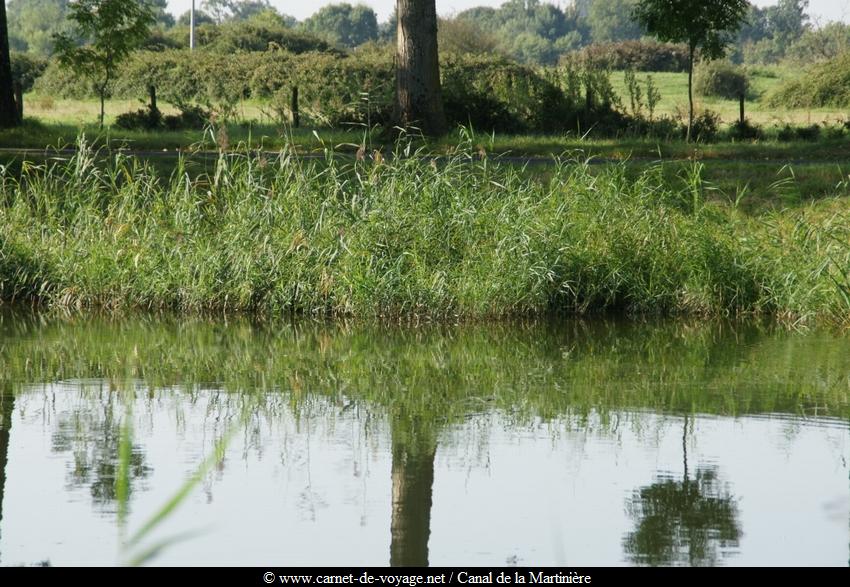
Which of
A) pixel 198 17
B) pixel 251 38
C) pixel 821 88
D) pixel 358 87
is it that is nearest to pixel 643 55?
pixel 251 38

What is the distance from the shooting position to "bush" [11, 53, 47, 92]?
4897 centimetres

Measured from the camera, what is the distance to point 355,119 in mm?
26297

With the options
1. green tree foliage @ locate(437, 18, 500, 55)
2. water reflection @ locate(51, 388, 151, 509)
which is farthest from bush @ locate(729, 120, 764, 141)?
green tree foliage @ locate(437, 18, 500, 55)

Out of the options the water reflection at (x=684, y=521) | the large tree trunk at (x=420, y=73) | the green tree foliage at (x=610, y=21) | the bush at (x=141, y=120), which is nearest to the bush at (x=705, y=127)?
the large tree trunk at (x=420, y=73)

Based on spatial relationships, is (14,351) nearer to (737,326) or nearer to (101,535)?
(101,535)

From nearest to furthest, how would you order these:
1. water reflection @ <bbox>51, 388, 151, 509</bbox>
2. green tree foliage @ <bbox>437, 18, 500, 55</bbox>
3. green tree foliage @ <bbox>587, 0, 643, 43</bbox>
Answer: water reflection @ <bbox>51, 388, 151, 509</bbox> < green tree foliage @ <bbox>437, 18, 500, 55</bbox> < green tree foliage @ <bbox>587, 0, 643, 43</bbox>

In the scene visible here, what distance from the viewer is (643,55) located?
58.3 meters

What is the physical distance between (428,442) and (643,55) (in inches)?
2087

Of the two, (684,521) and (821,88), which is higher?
(821,88)

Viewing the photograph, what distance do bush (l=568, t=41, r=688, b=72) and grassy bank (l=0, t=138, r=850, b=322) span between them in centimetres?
4448

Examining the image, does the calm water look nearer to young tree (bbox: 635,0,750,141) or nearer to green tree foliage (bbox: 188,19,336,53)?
young tree (bbox: 635,0,750,141)

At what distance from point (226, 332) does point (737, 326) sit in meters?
4.76

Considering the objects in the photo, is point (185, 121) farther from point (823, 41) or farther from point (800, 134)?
point (823, 41)

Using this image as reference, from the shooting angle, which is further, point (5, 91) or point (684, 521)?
point (5, 91)
